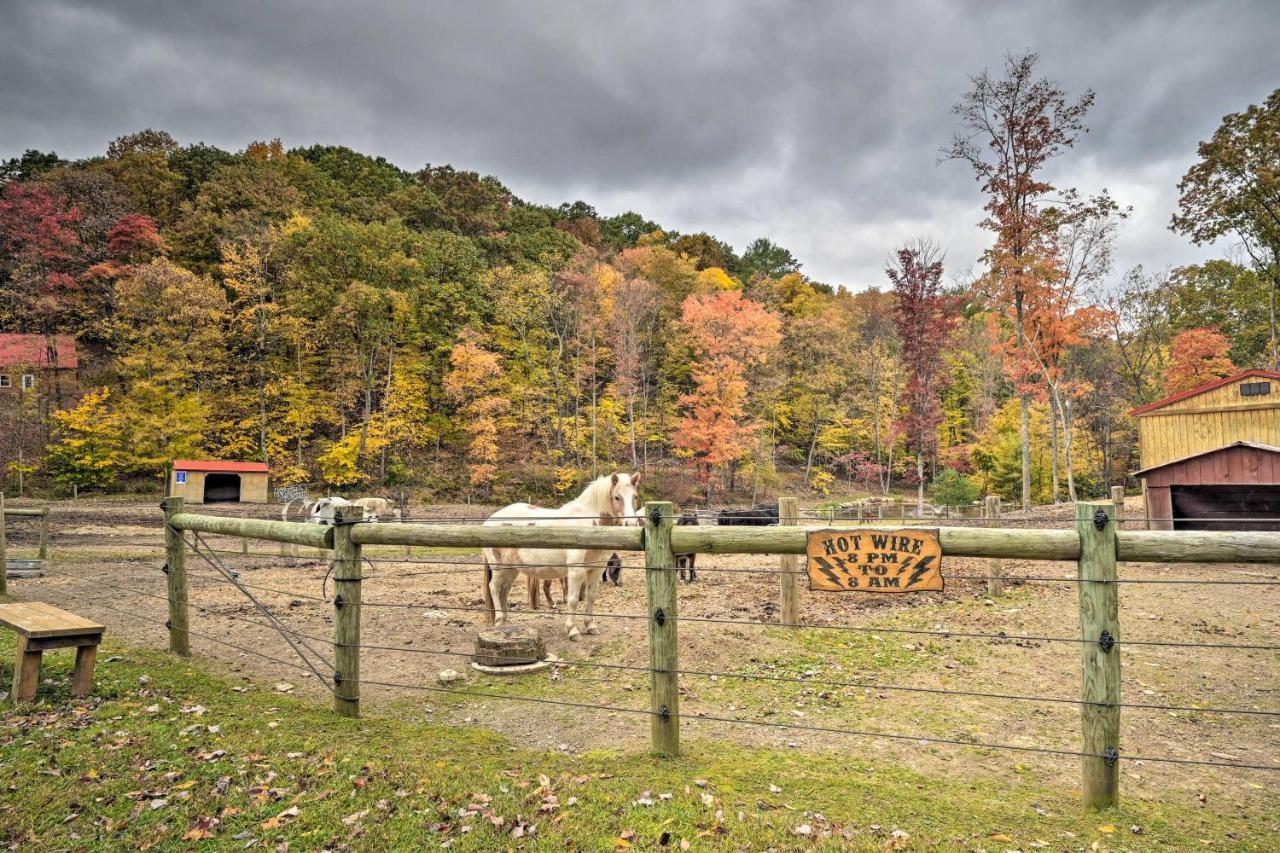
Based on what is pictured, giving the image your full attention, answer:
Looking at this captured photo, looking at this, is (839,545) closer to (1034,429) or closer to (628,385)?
(628,385)

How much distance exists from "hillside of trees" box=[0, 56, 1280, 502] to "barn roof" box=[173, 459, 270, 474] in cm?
200

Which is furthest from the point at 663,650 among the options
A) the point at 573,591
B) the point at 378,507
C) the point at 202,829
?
the point at 378,507

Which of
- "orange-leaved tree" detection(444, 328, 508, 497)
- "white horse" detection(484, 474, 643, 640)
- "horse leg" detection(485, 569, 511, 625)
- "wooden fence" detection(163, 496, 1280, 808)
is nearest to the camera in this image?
"wooden fence" detection(163, 496, 1280, 808)

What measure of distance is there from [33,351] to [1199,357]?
189 ft

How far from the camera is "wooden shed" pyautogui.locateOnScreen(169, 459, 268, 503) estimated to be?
26750 mm

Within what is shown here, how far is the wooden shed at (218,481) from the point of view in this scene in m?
26.8

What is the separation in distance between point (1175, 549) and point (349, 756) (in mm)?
4954

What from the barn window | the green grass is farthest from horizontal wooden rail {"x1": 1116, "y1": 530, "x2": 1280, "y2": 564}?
the barn window

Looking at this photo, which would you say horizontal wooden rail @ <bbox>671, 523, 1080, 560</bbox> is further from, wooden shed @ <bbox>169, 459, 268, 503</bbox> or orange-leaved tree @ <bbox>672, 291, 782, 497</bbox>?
wooden shed @ <bbox>169, 459, 268, 503</bbox>

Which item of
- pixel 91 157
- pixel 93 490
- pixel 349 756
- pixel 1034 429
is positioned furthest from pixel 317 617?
pixel 91 157

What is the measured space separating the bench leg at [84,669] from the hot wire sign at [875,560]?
5416 mm

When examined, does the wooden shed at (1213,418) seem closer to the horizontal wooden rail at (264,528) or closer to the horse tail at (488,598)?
the horse tail at (488,598)

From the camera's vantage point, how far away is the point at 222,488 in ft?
95.3

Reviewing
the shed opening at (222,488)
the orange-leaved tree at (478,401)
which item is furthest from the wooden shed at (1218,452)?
the shed opening at (222,488)
